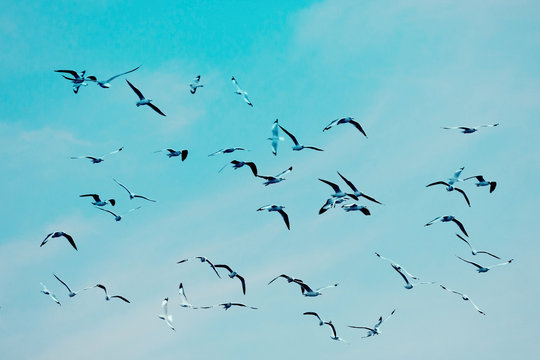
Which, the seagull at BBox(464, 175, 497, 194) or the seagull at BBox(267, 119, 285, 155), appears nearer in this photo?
the seagull at BBox(267, 119, 285, 155)

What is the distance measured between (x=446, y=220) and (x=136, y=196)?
25.6m

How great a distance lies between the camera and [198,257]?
60.7 meters

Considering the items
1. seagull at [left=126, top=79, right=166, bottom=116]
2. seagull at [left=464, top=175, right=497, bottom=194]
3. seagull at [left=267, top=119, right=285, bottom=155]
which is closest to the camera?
seagull at [left=267, top=119, right=285, bottom=155]

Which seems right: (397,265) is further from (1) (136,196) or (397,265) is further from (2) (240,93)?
(1) (136,196)

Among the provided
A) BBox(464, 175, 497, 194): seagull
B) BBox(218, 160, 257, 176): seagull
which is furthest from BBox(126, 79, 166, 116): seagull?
BBox(464, 175, 497, 194): seagull

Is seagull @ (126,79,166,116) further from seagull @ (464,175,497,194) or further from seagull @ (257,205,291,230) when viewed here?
seagull @ (464,175,497,194)

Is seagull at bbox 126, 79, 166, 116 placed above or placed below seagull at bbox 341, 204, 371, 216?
above

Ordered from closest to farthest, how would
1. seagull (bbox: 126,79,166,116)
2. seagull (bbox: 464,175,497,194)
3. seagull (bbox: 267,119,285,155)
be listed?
1. seagull (bbox: 267,119,285,155)
2. seagull (bbox: 126,79,166,116)
3. seagull (bbox: 464,175,497,194)

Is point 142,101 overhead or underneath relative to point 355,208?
overhead

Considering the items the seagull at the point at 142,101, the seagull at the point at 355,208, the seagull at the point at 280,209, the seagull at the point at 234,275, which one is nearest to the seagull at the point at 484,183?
the seagull at the point at 355,208

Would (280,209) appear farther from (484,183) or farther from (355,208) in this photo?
(484,183)

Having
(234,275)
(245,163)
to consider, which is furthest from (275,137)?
(234,275)

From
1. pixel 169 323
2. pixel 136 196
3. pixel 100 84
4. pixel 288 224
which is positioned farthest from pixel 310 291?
pixel 100 84

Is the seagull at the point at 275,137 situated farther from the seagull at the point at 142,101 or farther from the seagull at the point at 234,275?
the seagull at the point at 234,275
